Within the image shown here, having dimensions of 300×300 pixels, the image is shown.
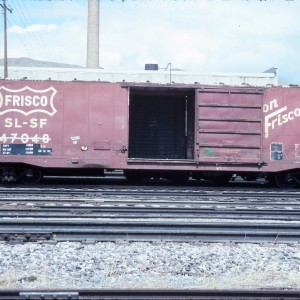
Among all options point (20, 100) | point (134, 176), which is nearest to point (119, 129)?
point (134, 176)

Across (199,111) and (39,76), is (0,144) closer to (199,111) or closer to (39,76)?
(199,111)

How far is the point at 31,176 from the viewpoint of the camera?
14070 mm

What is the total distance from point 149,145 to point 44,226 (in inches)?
358

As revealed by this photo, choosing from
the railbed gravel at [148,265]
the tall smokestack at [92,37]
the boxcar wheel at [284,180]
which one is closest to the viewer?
the railbed gravel at [148,265]

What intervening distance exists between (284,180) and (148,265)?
9.46 meters

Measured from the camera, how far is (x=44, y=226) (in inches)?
302

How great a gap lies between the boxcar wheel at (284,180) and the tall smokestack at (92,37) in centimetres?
2995

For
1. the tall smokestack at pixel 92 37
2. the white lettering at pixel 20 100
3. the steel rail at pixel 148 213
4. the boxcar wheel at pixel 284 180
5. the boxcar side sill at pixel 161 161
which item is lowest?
the steel rail at pixel 148 213

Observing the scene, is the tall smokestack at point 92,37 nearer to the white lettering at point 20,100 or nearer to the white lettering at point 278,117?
the white lettering at point 20,100

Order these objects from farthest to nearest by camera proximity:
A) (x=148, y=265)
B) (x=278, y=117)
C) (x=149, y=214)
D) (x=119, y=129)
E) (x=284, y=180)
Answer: (x=284, y=180)
(x=278, y=117)
(x=119, y=129)
(x=149, y=214)
(x=148, y=265)

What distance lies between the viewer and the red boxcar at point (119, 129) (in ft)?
44.6

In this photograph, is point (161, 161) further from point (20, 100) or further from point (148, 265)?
point (148, 265)

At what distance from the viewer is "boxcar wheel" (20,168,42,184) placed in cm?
1403

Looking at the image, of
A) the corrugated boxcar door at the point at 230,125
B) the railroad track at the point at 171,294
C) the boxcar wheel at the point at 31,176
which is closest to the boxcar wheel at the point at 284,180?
the corrugated boxcar door at the point at 230,125
